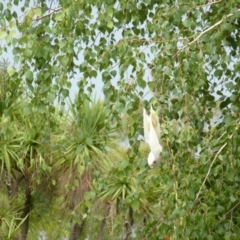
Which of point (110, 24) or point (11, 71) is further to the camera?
point (11, 71)

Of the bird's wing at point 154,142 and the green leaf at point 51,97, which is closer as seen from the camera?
the bird's wing at point 154,142

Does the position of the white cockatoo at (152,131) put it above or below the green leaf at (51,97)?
below

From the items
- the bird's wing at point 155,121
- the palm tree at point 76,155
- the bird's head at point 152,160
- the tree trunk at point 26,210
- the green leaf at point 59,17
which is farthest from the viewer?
the tree trunk at point 26,210

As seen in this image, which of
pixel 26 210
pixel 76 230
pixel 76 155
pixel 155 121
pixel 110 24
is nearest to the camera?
pixel 155 121

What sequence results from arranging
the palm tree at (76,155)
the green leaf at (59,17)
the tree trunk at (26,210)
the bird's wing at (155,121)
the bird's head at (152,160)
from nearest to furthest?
the bird's wing at (155,121), the bird's head at (152,160), the green leaf at (59,17), the palm tree at (76,155), the tree trunk at (26,210)

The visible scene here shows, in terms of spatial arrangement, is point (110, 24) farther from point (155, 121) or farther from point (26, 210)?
point (26, 210)

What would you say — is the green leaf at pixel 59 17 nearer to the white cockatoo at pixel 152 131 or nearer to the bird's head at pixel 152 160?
the white cockatoo at pixel 152 131

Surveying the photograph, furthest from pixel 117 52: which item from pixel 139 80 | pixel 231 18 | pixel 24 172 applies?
pixel 24 172

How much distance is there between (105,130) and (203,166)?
0.40 meters

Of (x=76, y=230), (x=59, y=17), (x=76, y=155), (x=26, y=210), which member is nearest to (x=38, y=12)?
(x=59, y=17)

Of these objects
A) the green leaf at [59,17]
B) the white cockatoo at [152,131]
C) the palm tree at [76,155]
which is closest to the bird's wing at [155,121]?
the white cockatoo at [152,131]

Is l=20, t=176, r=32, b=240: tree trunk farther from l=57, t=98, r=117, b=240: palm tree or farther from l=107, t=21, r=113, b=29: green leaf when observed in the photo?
l=107, t=21, r=113, b=29: green leaf

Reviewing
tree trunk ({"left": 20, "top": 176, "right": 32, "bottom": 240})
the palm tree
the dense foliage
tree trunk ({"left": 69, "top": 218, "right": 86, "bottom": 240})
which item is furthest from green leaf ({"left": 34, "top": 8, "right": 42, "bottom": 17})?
tree trunk ({"left": 69, "top": 218, "right": 86, "bottom": 240})

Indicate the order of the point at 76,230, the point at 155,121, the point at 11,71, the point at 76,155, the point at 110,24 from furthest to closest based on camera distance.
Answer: the point at 76,230 → the point at 76,155 → the point at 11,71 → the point at 110,24 → the point at 155,121
